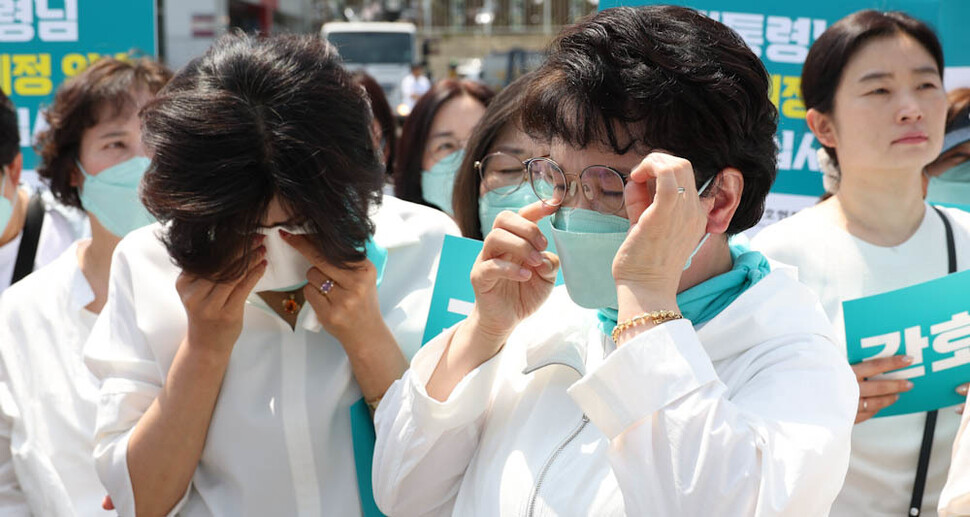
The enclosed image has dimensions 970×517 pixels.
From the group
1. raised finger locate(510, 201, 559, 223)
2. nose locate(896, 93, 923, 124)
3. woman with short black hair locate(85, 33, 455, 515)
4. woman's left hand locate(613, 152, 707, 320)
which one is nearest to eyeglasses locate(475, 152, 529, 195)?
woman with short black hair locate(85, 33, 455, 515)

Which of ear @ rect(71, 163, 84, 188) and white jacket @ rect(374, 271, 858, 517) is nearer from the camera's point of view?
white jacket @ rect(374, 271, 858, 517)

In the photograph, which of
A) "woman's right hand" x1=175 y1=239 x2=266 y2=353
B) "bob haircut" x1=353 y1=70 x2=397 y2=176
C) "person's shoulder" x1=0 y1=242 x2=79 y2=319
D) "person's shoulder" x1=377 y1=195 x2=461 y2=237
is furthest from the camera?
"bob haircut" x1=353 y1=70 x2=397 y2=176

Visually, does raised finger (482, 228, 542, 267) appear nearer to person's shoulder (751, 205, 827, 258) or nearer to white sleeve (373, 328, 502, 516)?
white sleeve (373, 328, 502, 516)

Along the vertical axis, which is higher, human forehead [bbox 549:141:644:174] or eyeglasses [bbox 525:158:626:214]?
human forehead [bbox 549:141:644:174]

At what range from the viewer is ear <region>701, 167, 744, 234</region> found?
1650mm

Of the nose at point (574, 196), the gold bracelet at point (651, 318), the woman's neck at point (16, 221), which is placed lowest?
the woman's neck at point (16, 221)

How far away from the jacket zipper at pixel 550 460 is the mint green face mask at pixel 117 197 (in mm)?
1762

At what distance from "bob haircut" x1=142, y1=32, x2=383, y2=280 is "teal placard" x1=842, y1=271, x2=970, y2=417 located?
128 cm

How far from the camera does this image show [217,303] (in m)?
2.00

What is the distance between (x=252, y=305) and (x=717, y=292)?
1.05m

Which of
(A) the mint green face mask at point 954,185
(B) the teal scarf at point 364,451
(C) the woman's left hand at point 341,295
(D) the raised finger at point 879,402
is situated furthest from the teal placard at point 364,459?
(A) the mint green face mask at point 954,185

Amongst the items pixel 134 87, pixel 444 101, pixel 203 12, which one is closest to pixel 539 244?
pixel 134 87

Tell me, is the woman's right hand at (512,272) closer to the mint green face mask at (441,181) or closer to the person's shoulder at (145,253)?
the person's shoulder at (145,253)

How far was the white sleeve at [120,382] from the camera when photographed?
2.10 metres
